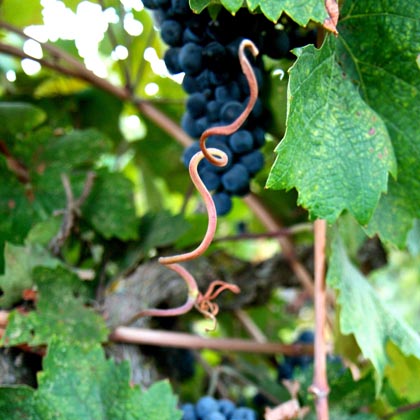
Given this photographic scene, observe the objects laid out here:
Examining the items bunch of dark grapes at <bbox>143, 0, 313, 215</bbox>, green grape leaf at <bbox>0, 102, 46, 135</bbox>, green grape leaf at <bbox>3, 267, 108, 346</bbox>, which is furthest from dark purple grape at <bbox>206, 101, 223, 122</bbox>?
green grape leaf at <bbox>0, 102, 46, 135</bbox>

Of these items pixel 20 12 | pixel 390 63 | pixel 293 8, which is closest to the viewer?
pixel 293 8

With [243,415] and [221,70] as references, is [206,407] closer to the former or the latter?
[243,415]

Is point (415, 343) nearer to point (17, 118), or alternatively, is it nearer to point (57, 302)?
point (57, 302)

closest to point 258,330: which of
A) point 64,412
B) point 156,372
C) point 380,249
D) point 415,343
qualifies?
point 380,249

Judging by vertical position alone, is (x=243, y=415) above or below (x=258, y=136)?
below

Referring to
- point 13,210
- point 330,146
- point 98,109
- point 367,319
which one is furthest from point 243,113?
point 98,109

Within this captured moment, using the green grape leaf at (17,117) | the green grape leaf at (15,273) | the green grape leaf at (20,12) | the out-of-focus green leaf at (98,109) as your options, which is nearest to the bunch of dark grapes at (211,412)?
the green grape leaf at (15,273)

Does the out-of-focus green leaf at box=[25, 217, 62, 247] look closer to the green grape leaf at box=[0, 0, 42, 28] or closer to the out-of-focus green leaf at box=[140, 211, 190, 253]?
the out-of-focus green leaf at box=[140, 211, 190, 253]
